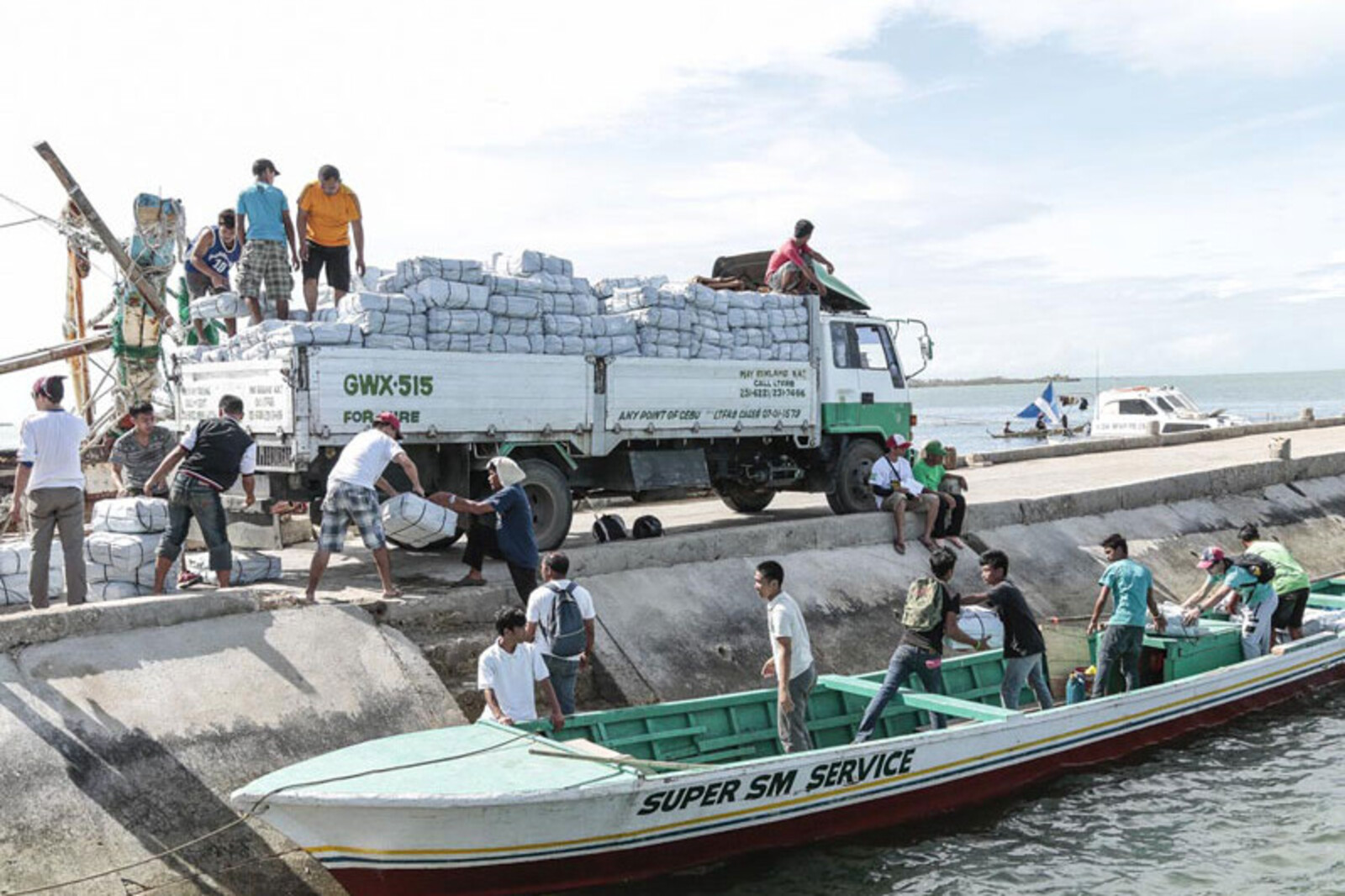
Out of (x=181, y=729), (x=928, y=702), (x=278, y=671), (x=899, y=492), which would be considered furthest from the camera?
(x=899, y=492)

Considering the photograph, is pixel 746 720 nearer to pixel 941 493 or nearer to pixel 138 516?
pixel 138 516

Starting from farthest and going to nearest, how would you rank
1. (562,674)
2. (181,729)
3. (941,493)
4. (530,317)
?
(941,493) → (530,317) → (562,674) → (181,729)

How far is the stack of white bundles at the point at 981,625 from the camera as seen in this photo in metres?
11.7

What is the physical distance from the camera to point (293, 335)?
10.5 m

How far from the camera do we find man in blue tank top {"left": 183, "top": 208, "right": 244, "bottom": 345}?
1336 centimetres

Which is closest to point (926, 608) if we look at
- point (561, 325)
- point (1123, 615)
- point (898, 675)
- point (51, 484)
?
point (898, 675)

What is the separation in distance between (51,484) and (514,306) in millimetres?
4444

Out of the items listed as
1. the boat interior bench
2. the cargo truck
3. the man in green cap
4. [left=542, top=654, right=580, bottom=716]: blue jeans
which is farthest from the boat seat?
the man in green cap

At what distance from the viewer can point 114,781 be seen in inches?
Answer: 303

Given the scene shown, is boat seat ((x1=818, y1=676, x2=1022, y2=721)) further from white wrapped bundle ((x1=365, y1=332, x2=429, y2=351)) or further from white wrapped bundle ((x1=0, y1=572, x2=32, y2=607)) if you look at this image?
white wrapped bundle ((x1=0, y1=572, x2=32, y2=607))

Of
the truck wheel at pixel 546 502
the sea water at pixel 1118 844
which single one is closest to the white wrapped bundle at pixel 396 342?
the truck wheel at pixel 546 502

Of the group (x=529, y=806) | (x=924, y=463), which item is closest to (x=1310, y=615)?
(x=924, y=463)

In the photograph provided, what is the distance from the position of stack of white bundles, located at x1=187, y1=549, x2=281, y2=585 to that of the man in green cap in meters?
7.54

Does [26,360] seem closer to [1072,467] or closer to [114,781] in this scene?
[114,781]
